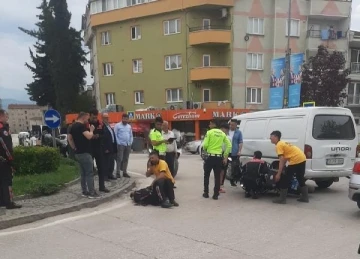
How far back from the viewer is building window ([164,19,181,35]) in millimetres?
32156

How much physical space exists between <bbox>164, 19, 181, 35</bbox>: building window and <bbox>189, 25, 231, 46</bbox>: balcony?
1600 mm

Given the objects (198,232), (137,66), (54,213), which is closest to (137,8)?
(137,66)

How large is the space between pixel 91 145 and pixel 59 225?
2382mm

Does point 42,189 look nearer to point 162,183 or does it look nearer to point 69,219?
point 69,219

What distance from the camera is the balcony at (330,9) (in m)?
32.9

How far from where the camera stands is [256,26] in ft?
105

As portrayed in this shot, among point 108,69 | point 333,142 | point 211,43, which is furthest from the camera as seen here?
point 108,69

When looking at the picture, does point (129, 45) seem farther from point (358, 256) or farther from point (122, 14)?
point (358, 256)

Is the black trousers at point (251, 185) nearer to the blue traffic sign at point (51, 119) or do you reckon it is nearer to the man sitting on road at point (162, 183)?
the man sitting on road at point (162, 183)

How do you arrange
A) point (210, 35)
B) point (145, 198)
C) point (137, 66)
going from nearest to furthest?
point (145, 198) < point (210, 35) < point (137, 66)

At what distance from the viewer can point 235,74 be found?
31.5 m

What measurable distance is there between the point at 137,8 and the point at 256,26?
11.1 m

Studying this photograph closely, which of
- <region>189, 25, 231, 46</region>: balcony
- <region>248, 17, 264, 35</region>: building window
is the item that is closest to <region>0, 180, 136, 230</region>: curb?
<region>189, 25, 231, 46</region>: balcony

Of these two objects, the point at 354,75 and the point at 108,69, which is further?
the point at 354,75
